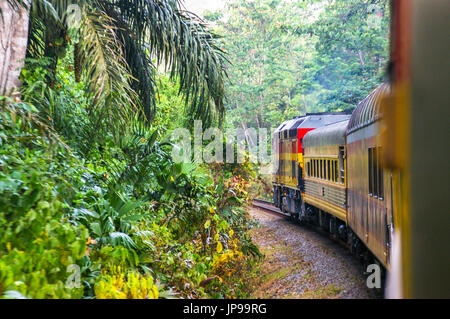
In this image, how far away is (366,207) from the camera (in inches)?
266

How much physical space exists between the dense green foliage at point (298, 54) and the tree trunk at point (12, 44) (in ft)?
39.8

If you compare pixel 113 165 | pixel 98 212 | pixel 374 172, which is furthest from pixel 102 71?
pixel 374 172

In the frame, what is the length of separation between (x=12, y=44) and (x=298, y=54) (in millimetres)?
19512

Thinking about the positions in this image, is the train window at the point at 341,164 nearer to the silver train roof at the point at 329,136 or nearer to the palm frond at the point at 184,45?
the silver train roof at the point at 329,136

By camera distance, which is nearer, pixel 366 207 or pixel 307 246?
pixel 366 207

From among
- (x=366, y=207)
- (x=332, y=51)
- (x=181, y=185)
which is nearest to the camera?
(x=366, y=207)

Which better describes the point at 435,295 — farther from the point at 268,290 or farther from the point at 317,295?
the point at 268,290

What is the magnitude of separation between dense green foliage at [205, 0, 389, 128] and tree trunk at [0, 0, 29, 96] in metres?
12.1

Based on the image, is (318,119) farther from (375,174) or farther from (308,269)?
(375,174)

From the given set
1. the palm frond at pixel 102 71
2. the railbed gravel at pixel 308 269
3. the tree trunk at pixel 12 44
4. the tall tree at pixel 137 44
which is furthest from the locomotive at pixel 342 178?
the tree trunk at pixel 12 44

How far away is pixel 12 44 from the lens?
643 cm
